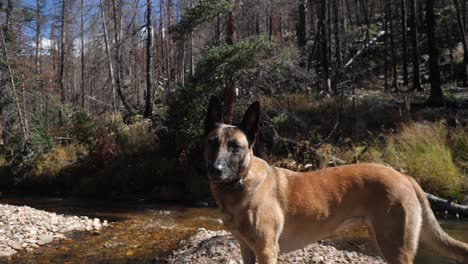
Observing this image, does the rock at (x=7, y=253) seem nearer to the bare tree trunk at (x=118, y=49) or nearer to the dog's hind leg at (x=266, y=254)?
the dog's hind leg at (x=266, y=254)

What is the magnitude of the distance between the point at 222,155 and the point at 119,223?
8.50 metres

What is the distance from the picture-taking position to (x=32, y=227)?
10.8 metres

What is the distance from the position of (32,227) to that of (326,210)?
863 cm

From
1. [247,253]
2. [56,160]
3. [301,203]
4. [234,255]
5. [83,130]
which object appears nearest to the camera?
[301,203]

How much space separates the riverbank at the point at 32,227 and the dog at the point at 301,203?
20.9ft

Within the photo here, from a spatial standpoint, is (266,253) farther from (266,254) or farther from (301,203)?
(301,203)

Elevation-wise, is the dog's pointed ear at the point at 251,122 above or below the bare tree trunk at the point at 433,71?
below

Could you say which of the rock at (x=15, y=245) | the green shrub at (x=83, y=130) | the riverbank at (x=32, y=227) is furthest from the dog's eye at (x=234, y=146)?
the green shrub at (x=83, y=130)

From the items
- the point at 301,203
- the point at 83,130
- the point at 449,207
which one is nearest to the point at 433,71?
→ the point at 449,207

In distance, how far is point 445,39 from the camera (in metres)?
33.8

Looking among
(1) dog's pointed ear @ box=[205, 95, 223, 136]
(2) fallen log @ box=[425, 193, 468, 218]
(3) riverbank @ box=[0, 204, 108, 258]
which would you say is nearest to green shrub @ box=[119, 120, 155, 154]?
(3) riverbank @ box=[0, 204, 108, 258]

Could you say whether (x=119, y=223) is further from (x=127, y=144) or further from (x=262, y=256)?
(x=262, y=256)

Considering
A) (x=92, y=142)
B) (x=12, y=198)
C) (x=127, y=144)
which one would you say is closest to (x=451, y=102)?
(x=127, y=144)

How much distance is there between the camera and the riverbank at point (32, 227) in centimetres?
940
